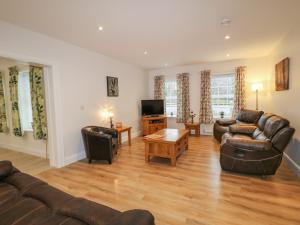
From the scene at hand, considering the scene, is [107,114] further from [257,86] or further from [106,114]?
[257,86]

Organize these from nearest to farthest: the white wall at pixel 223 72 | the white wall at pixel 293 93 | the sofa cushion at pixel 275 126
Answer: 1. the sofa cushion at pixel 275 126
2. the white wall at pixel 293 93
3. the white wall at pixel 223 72

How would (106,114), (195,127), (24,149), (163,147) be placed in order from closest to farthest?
(163,147) → (24,149) → (106,114) → (195,127)

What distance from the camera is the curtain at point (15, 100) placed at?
4.34 meters

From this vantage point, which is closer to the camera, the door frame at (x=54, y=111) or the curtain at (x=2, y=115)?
the door frame at (x=54, y=111)

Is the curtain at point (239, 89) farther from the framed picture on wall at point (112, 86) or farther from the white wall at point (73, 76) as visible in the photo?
the framed picture on wall at point (112, 86)

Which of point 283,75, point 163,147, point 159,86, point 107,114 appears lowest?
point 163,147

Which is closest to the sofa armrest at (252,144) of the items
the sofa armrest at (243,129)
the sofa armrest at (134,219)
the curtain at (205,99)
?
the sofa armrest at (243,129)

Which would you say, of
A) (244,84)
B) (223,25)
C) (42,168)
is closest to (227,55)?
(244,84)

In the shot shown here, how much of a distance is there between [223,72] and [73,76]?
4672mm

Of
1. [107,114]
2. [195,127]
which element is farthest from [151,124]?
[107,114]

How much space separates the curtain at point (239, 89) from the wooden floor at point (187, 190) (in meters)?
2.65

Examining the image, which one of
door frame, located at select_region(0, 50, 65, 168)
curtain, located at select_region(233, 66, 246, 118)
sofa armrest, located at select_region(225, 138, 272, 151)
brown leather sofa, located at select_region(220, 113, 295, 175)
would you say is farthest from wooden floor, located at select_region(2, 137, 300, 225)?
curtain, located at select_region(233, 66, 246, 118)

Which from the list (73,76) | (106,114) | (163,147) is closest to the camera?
(163,147)

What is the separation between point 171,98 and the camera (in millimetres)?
6793
